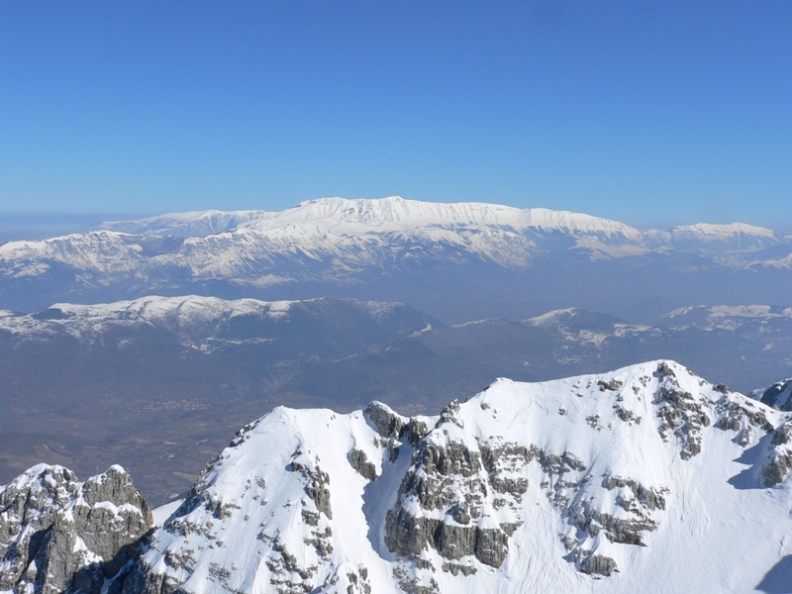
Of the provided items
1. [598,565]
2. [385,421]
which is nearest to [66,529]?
[385,421]

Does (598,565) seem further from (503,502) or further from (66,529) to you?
(66,529)

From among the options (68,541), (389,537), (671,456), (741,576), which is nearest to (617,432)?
(671,456)

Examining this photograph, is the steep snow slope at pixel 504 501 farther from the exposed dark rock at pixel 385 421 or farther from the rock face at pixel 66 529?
the rock face at pixel 66 529

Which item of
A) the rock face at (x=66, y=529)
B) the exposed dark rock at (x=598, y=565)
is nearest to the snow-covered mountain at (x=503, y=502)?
the exposed dark rock at (x=598, y=565)

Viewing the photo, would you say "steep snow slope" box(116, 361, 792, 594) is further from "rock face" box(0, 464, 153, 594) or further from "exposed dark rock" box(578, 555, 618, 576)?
"rock face" box(0, 464, 153, 594)

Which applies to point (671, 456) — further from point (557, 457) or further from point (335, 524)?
point (335, 524)
